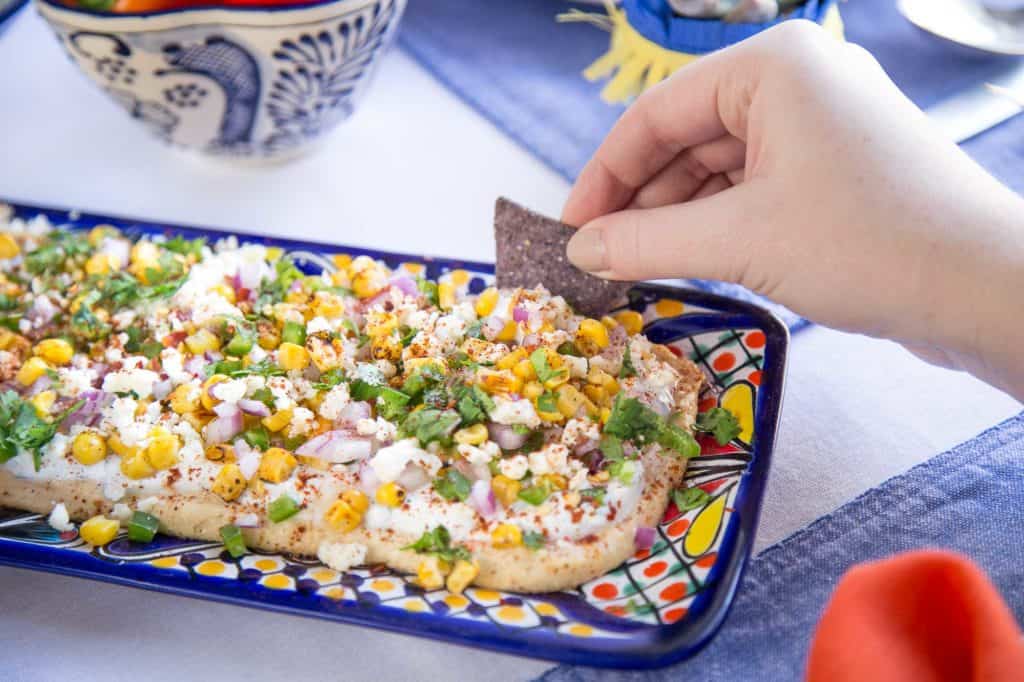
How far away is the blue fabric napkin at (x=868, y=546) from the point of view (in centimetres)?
143

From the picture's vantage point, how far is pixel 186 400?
5.42 feet

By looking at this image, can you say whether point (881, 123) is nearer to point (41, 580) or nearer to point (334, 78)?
point (334, 78)

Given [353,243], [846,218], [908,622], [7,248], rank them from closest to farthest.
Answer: [908,622] < [846,218] < [7,248] < [353,243]

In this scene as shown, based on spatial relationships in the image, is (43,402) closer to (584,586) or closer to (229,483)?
(229,483)

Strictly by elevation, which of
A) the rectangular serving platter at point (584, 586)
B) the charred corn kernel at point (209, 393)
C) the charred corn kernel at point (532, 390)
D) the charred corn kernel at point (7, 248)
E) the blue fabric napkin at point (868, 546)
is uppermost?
the charred corn kernel at point (7, 248)

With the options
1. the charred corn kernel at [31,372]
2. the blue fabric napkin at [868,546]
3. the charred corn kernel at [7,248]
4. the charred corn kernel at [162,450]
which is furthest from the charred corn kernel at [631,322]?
the charred corn kernel at [7,248]

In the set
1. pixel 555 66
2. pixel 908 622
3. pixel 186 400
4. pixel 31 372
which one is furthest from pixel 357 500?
pixel 555 66

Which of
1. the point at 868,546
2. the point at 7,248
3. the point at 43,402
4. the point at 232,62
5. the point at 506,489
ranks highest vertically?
the point at 232,62

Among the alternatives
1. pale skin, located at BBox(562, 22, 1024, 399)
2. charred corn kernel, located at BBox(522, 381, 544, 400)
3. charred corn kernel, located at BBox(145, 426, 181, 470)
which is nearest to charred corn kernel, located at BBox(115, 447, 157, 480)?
charred corn kernel, located at BBox(145, 426, 181, 470)

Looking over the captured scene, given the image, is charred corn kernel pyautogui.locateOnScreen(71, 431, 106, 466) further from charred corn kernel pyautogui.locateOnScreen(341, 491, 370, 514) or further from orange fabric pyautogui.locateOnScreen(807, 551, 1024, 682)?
orange fabric pyautogui.locateOnScreen(807, 551, 1024, 682)

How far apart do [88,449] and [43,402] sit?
0.51 feet

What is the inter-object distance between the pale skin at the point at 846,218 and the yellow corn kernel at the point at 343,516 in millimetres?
639

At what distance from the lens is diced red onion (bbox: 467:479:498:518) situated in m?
1.50

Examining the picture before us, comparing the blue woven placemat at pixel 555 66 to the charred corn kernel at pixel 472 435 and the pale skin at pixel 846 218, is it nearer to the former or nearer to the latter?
the pale skin at pixel 846 218
